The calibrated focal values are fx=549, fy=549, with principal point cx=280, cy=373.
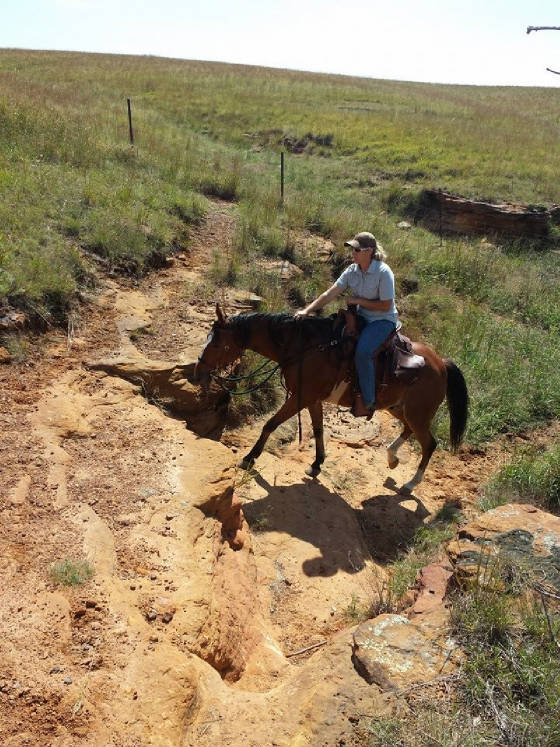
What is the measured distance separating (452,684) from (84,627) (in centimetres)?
234

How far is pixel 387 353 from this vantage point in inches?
266

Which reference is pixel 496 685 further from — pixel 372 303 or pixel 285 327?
pixel 285 327

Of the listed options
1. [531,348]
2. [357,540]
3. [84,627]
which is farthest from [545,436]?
[84,627]

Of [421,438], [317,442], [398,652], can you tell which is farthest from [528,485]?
[398,652]

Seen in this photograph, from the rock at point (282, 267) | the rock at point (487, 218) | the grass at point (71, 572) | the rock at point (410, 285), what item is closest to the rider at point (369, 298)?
the grass at point (71, 572)

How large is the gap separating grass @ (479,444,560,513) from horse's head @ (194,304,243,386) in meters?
3.57

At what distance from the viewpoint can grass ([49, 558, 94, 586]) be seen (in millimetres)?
3877

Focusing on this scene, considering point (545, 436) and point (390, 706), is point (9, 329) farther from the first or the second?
point (545, 436)

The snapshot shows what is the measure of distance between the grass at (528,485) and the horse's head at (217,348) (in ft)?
11.7

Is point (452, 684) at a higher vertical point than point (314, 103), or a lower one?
lower

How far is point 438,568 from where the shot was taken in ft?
15.2

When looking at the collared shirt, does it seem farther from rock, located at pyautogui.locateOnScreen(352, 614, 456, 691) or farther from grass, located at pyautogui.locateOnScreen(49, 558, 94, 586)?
grass, located at pyautogui.locateOnScreen(49, 558, 94, 586)

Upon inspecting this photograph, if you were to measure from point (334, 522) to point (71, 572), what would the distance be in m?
3.29

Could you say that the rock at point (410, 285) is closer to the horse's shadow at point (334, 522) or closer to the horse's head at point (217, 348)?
the horse's shadow at point (334, 522)
